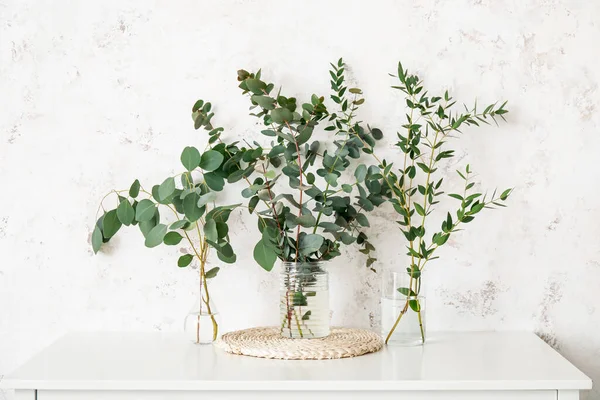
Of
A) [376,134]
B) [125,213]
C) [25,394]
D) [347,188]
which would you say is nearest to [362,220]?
[347,188]

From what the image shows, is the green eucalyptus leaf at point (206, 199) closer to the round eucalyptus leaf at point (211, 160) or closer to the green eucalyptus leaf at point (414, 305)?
the round eucalyptus leaf at point (211, 160)

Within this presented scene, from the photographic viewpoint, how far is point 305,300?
4.70ft

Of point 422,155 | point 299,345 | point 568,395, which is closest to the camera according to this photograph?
point 568,395

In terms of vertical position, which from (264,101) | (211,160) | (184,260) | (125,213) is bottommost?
(184,260)

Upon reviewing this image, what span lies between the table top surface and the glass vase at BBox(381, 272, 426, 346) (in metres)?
0.03

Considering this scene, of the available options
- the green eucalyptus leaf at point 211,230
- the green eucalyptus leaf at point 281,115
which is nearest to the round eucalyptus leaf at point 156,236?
the green eucalyptus leaf at point 211,230

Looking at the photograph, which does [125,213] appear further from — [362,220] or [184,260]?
[362,220]

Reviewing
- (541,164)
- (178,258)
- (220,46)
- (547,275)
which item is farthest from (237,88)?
(547,275)

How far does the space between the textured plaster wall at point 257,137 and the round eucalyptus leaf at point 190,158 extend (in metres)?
0.12

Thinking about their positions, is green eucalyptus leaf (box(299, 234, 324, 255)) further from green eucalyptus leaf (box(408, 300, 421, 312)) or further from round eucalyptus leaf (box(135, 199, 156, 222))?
round eucalyptus leaf (box(135, 199, 156, 222))

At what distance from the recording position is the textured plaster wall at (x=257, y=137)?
1587 millimetres

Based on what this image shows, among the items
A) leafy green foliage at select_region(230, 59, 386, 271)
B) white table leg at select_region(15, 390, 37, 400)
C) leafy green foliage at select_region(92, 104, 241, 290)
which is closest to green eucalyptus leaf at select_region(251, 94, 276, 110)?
leafy green foliage at select_region(230, 59, 386, 271)

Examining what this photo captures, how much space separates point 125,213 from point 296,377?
553 mm

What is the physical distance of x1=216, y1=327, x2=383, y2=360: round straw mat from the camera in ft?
4.38
